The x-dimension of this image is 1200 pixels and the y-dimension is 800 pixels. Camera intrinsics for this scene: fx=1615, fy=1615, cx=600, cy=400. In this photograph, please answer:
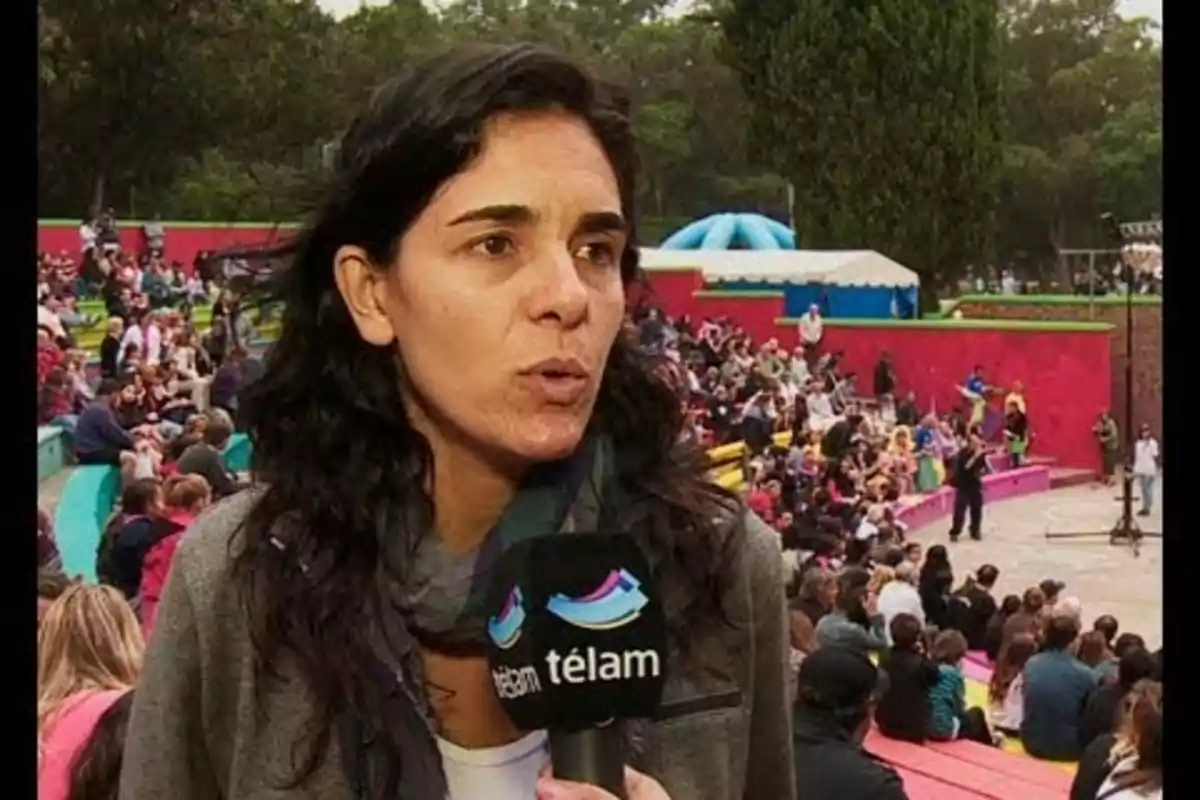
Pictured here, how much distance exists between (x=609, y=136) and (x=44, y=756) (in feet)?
2.59

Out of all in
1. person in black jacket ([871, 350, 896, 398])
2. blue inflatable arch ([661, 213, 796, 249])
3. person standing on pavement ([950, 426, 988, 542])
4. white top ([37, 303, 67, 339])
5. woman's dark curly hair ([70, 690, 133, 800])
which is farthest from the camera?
person standing on pavement ([950, 426, 988, 542])

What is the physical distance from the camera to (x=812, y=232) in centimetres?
311

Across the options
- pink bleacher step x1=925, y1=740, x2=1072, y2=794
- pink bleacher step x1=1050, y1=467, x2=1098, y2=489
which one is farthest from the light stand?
pink bleacher step x1=925, y1=740, x2=1072, y2=794

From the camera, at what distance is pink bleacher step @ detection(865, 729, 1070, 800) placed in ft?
8.89

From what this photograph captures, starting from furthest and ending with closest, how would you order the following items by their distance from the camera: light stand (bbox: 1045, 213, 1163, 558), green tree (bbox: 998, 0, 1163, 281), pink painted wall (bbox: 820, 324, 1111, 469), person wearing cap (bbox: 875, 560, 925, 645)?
pink painted wall (bbox: 820, 324, 1111, 469) → person wearing cap (bbox: 875, 560, 925, 645) → light stand (bbox: 1045, 213, 1163, 558) → green tree (bbox: 998, 0, 1163, 281)

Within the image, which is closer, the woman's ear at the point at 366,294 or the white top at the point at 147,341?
the woman's ear at the point at 366,294

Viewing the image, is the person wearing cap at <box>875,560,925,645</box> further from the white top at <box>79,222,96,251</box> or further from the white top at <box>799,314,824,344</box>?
the white top at <box>79,222,96,251</box>

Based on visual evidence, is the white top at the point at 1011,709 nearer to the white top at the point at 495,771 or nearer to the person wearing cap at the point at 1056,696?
the person wearing cap at the point at 1056,696

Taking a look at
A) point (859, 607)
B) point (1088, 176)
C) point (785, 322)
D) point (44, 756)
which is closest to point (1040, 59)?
point (1088, 176)

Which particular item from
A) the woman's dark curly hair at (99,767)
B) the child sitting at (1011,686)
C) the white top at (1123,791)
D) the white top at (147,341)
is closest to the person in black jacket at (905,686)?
the child sitting at (1011,686)

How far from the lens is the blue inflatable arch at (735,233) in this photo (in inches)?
82.3

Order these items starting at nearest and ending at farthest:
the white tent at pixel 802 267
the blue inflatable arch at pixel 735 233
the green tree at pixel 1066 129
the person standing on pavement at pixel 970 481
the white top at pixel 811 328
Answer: the blue inflatable arch at pixel 735 233, the white tent at pixel 802 267, the green tree at pixel 1066 129, the white top at pixel 811 328, the person standing on pavement at pixel 970 481

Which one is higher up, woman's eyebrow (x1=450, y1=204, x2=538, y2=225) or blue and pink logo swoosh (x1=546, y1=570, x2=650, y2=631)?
woman's eyebrow (x1=450, y1=204, x2=538, y2=225)

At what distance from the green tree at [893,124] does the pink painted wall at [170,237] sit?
3.39 feet
